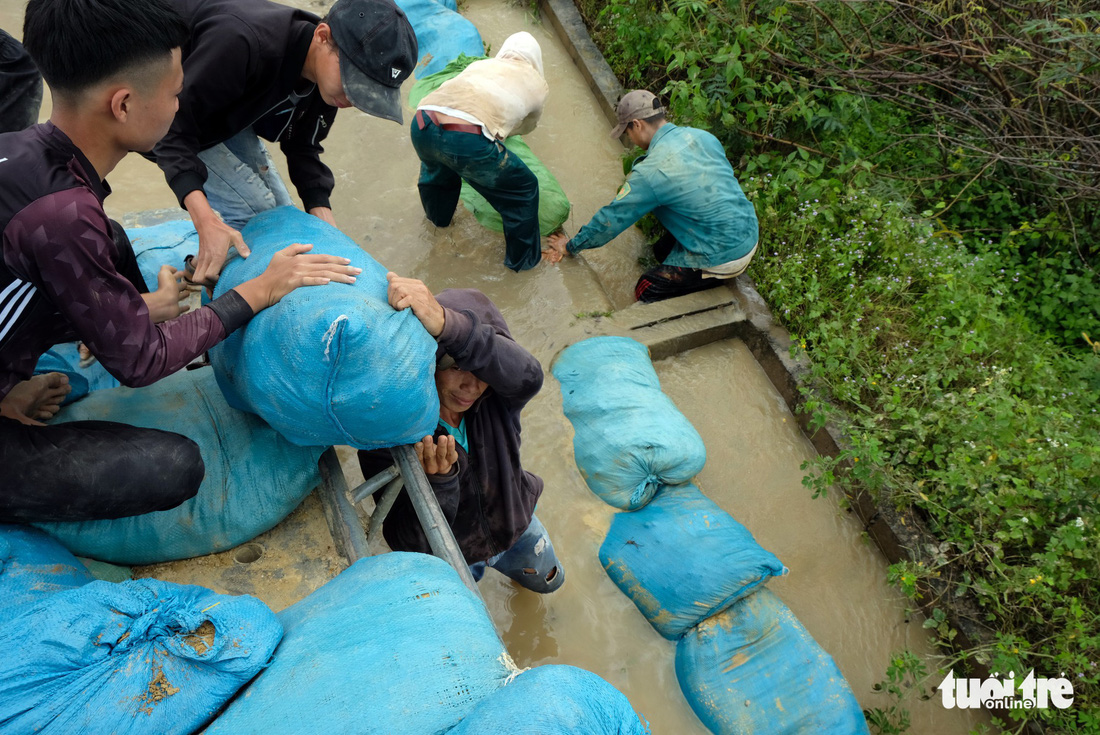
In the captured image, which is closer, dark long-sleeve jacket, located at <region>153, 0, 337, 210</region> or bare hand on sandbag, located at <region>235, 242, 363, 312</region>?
bare hand on sandbag, located at <region>235, 242, 363, 312</region>

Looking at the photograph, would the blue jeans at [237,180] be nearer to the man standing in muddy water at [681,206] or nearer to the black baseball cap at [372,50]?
the black baseball cap at [372,50]

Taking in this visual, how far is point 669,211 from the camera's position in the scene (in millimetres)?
3906

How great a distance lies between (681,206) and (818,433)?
4.22 ft

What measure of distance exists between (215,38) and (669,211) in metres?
2.42

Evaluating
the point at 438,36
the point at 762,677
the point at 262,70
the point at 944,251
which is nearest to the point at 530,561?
the point at 762,677

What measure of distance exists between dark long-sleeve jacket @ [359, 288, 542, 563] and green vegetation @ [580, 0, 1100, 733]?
1.56 metres

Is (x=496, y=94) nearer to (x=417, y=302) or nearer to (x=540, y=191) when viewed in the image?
(x=540, y=191)

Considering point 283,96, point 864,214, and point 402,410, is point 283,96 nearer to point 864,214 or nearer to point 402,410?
point 402,410

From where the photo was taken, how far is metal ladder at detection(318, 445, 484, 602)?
1.76 metres

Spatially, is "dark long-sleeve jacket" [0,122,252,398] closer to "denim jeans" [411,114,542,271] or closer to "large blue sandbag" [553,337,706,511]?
"large blue sandbag" [553,337,706,511]

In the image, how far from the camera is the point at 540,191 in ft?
13.1

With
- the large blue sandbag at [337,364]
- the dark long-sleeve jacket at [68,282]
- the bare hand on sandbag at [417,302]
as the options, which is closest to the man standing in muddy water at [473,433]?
the bare hand on sandbag at [417,302]

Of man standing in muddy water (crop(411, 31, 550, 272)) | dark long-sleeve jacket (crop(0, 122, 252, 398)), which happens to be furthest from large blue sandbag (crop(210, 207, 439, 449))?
man standing in muddy water (crop(411, 31, 550, 272))

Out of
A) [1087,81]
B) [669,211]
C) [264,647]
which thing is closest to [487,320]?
[264,647]
